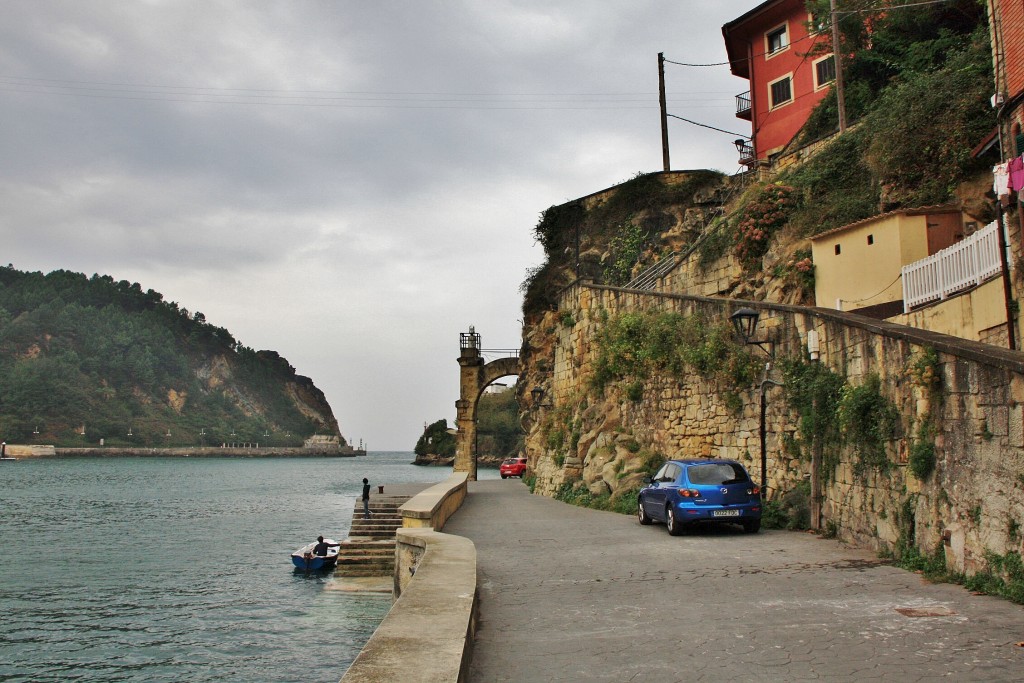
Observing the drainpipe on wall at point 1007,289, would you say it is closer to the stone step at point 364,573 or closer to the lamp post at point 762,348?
the lamp post at point 762,348

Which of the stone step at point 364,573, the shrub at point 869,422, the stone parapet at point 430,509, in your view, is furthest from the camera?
the stone step at point 364,573

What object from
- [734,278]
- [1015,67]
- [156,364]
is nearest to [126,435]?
[156,364]

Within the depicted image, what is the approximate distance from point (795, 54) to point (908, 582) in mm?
29716

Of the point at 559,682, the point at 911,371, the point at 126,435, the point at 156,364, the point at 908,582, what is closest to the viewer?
the point at 559,682

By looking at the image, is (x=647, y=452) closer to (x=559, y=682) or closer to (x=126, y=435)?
(x=559, y=682)

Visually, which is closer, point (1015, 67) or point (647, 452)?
point (1015, 67)

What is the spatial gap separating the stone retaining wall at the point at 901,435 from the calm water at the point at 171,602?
8.36 meters

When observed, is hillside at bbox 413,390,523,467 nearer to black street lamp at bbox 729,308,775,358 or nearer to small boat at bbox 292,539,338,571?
small boat at bbox 292,539,338,571

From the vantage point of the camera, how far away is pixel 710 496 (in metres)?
13.0

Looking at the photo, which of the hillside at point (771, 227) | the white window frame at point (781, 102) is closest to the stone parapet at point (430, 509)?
the hillside at point (771, 227)

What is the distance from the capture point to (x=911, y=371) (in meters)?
9.38

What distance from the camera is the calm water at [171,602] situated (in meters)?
14.4

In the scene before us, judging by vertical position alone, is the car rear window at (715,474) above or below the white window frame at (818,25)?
below

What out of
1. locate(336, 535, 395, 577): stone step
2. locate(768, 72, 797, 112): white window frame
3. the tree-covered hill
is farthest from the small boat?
the tree-covered hill
